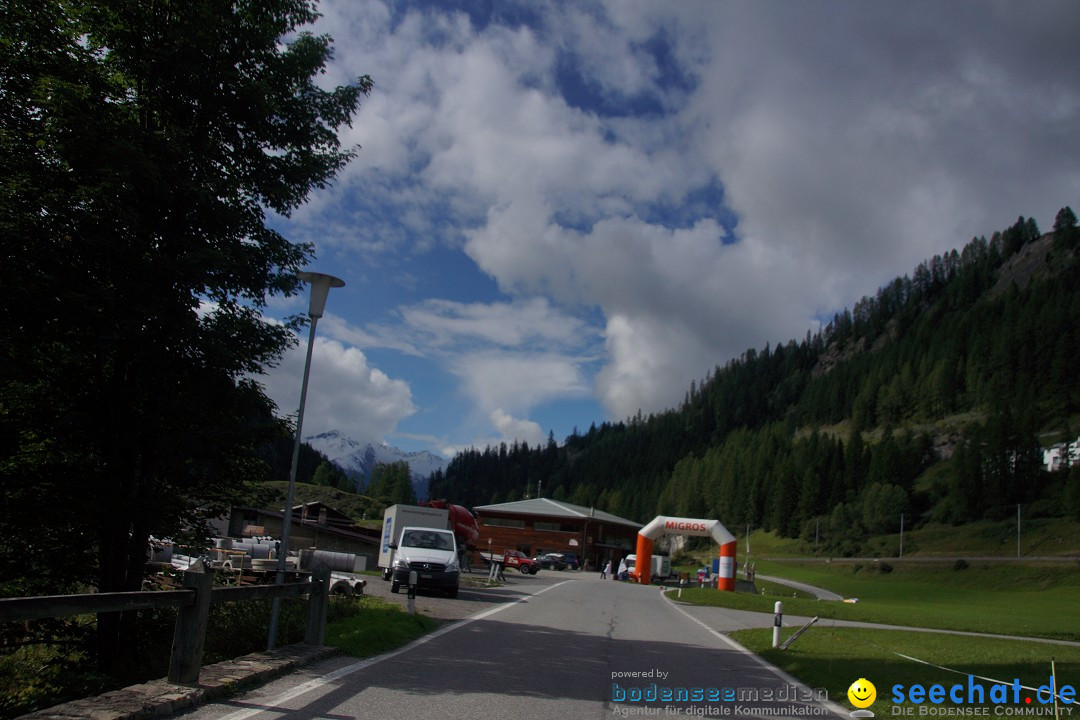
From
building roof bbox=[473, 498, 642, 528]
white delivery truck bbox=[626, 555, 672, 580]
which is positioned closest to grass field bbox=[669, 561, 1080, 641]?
white delivery truck bbox=[626, 555, 672, 580]

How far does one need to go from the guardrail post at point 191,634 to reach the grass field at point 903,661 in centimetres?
720

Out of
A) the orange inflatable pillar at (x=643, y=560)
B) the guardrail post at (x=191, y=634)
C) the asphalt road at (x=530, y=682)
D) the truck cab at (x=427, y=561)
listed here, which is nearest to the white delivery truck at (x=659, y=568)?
the orange inflatable pillar at (x=643, y=560)

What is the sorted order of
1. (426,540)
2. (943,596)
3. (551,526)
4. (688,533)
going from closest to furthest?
(426,540) → (688,533) → (943,596) → (551,526)

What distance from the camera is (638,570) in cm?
5088

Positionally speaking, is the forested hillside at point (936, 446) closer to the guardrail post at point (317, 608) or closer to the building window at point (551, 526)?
the building window at point (551, 526)

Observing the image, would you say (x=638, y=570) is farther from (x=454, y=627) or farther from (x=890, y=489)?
(x=890, y=489)

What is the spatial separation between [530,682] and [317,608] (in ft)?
10.5

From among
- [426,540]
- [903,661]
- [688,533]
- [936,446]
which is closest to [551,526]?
[688,533]

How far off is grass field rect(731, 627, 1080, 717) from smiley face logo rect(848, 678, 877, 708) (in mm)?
112

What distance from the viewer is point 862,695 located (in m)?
9.02

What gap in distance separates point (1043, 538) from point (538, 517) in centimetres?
5911

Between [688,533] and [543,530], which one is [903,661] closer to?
[688,533]

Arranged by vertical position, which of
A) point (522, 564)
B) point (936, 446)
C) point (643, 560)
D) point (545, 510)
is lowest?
point (522, 564)

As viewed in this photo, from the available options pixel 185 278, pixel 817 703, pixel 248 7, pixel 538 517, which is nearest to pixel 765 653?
pixel 817 703
